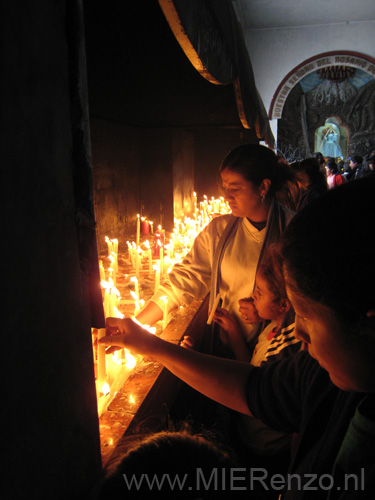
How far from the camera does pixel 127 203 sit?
23.8ft

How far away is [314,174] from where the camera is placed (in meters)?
4.67

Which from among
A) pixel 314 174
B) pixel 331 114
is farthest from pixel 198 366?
pixel 331 114

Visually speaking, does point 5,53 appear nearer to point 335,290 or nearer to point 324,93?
point 335,290

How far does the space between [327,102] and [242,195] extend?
2658 cm

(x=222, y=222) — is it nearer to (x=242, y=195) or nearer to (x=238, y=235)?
(x=238, y=235)

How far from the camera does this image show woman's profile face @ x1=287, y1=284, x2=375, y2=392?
2.64 ft

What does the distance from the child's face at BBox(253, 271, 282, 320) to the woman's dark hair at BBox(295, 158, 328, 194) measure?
9.73ft

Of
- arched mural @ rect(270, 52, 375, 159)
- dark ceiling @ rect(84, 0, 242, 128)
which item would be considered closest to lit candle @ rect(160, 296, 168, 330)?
dark ceiling @ rect(84, 0, 242, 128)

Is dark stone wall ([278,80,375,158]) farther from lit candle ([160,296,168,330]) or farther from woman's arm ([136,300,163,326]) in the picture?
woman's arm ([136,300,163,326])

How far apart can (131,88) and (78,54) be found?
12.8 ft

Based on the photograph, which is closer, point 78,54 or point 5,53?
point 5,53

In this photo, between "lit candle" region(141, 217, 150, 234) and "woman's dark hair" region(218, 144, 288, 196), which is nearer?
"woman's dark hair" region(218, 144, 288, 196)

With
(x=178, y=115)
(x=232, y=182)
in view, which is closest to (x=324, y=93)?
(x=178, y=115)

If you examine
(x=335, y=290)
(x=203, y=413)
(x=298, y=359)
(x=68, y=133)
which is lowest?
(x=203, y=413)
